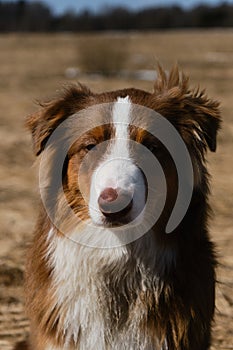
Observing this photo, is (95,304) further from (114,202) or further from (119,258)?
(114,202)

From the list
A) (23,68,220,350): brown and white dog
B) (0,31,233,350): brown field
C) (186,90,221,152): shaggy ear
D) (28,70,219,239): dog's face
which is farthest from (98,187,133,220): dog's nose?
(0,31,233,350): brown field

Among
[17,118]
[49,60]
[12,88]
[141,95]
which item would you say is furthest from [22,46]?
[141,95]

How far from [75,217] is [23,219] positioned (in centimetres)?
427

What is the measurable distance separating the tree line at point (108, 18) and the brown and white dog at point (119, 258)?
3008 inches

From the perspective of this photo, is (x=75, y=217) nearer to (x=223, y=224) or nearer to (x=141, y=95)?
(x=141, y=95)

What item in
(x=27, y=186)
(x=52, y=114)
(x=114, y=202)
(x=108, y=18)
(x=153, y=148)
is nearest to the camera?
(x=114, y=202)

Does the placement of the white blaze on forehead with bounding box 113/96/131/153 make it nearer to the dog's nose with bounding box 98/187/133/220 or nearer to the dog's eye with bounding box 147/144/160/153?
the dog's eye with bounding box 147/144/160/153

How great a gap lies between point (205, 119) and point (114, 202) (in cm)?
103

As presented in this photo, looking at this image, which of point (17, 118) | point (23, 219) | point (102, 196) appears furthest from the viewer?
point (17, 118)

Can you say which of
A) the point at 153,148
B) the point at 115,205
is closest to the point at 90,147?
the point at 153,148

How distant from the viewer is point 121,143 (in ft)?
13.8

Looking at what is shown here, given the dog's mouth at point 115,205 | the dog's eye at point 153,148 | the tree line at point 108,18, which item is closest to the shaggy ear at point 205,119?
the dog's eye at point 153,148

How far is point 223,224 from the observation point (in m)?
8.59

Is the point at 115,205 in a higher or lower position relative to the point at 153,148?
lower
